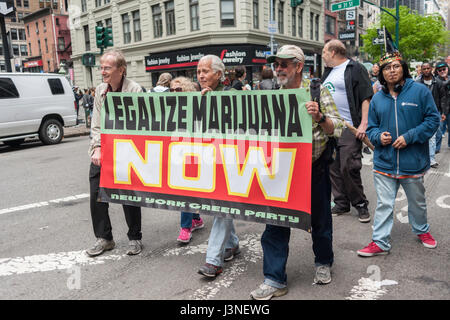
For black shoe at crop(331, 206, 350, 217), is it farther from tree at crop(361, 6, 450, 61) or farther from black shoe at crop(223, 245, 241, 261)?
tree at crop(361, 6, 450, 61)

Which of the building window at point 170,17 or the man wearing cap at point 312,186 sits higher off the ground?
the building window at point 170,17

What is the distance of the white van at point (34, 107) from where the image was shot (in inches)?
455

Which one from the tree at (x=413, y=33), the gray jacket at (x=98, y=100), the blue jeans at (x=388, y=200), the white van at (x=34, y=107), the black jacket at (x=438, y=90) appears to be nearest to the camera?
the blue jeans at (x=388, y=200)

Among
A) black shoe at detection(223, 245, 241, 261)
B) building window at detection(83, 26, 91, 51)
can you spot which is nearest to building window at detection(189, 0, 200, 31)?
building window at detection(83, 26, 91, 51)

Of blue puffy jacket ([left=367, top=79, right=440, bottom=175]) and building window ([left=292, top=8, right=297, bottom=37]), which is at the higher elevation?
building window ([left=292, top=8, right=297, bottom=37])

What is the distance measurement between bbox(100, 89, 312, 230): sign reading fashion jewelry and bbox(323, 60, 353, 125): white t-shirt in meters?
1.95

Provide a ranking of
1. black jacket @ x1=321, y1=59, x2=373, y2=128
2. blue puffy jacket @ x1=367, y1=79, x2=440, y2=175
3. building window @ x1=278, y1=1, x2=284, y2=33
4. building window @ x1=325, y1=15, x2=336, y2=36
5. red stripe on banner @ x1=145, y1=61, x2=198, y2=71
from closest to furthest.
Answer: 1. blue puffy jacket @ x1=367, y1=79, x2=440, y2=175
2. black jacket @ x1=321, y1=59, x2=373, y2=128
3. red stripe on banner @ x1=145, y1=61, x2=198, y2=71
4. building window @ x1=278, y1=1, x2=284, y2=33
5. building window @ x1=325, y1=15, x2=336, y2=36

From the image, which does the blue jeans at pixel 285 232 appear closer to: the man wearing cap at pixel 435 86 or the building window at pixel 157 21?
the man wearing cap at pixel 435 86

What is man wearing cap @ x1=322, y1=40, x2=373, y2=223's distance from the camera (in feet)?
15.5

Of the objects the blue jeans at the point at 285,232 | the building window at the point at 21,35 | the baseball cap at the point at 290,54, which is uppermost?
the building window at the point at 21,35

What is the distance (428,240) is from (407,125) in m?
1.23

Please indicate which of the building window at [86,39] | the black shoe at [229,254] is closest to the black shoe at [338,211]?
the black shoe at [229,254]

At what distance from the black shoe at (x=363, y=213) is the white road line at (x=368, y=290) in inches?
63.5

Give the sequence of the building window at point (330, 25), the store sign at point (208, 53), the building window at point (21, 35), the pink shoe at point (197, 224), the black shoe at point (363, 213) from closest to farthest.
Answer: the pink shoe at point (197, 224), the black shoe at point (363, 213), the store sign at point (208, 53), the building window at point (330, 25), the building window at point (21, 35)
